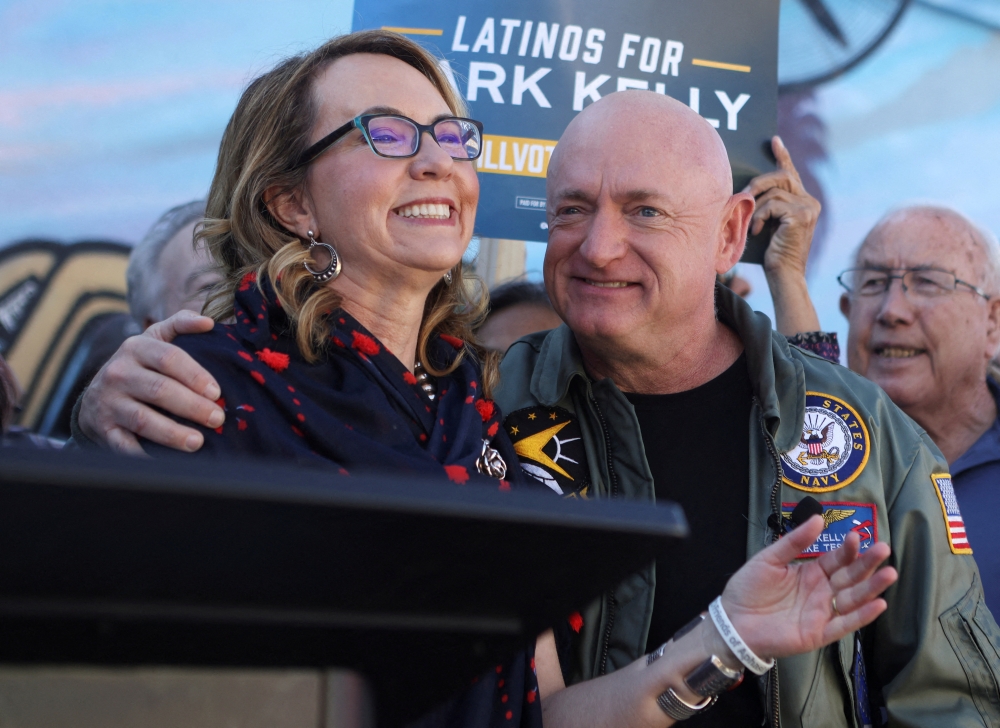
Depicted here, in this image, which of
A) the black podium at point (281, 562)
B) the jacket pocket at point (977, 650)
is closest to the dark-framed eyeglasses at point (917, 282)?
the jacket pocket at point (977, 650)

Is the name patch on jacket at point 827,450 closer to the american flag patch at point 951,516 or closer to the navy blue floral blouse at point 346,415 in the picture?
the american flag patch at point 951,516

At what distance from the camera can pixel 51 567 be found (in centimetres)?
62

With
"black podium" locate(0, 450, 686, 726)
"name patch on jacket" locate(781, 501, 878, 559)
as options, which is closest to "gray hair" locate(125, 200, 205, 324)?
"name patch on jacket" locate(781, 501, 878, 559)

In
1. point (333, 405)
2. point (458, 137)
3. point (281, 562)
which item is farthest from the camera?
point (458, 137)

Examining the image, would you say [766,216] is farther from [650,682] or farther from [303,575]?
[303,575]

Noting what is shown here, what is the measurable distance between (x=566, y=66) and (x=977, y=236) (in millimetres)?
1705

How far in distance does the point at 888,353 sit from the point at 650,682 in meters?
2.24

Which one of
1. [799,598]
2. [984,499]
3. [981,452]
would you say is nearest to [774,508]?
[799,598]

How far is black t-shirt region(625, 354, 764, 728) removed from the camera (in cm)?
228

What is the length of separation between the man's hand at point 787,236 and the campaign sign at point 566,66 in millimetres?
74

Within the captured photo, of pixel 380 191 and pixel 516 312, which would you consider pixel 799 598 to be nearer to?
pixel 380 191

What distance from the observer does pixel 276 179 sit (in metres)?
2.16

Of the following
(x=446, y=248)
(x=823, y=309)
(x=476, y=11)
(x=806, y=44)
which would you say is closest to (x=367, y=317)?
(x=446, y=248)

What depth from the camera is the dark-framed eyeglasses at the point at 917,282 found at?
361 centimetres
